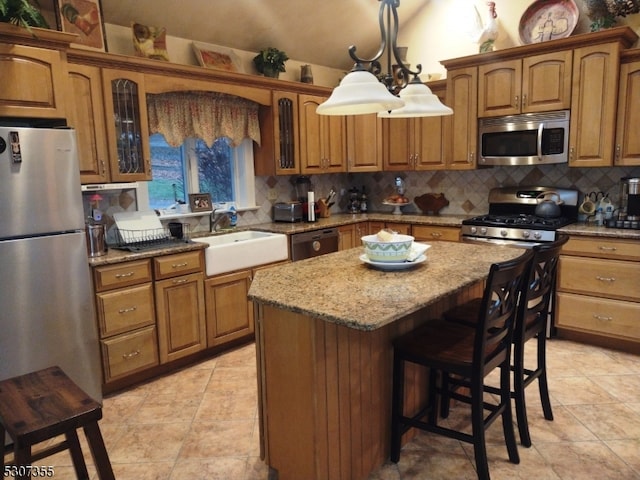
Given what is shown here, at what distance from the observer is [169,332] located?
329 cm

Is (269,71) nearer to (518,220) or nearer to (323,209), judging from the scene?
(323,209)

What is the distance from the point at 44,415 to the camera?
A: 5.16 feet

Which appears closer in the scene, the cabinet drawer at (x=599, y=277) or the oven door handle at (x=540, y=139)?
the cabinet drawer at (x=599, y=277)

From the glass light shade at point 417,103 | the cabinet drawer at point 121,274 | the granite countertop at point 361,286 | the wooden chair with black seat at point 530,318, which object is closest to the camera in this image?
the granite countertop at point 361,286

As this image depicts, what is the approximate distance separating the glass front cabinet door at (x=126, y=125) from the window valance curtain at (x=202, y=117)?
31cm

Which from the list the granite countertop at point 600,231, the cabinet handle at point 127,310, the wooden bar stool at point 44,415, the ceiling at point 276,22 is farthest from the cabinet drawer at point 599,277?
the wooden bar stool at point 44,415

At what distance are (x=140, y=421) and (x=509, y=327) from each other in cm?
207

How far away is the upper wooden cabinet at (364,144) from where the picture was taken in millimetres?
4914

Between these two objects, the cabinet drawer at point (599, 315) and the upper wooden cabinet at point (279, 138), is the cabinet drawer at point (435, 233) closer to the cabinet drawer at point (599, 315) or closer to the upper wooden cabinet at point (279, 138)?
the cabinet drawer at point (599, 315)

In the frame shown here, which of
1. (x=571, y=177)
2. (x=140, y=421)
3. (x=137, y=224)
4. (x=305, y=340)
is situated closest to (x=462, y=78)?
(x=571, y=177)

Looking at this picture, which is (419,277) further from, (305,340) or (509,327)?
(305,340)

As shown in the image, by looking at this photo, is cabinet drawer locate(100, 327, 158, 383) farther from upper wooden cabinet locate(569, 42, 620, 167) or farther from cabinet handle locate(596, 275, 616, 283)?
upper wooden cabinet locate(569, 42, 620, 167)

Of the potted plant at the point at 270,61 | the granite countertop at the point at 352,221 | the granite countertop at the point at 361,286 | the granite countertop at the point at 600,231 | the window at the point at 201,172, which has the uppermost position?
the potted plant at the point at 270,61

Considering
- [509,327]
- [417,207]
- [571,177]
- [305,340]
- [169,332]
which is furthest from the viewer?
[417,207]
